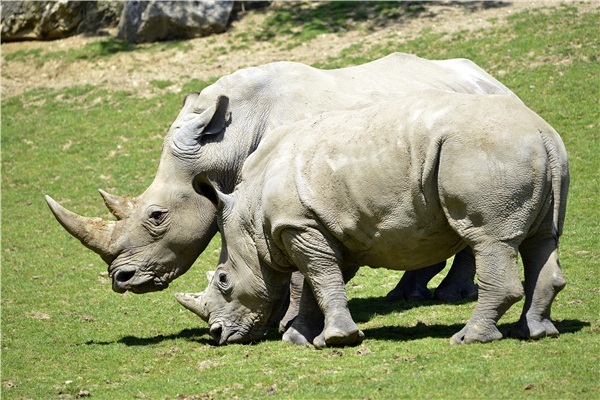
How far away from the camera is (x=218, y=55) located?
2489 cm

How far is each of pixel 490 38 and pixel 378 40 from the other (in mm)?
2800

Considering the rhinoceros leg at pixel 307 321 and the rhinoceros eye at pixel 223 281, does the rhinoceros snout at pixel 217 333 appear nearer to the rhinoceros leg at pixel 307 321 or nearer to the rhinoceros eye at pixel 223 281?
the rhinoceros eye at pixel 223 281

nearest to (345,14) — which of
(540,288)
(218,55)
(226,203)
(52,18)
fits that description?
(218,55)

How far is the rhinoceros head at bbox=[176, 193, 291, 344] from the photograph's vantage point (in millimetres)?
10602

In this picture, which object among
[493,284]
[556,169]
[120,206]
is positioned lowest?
[120,206]

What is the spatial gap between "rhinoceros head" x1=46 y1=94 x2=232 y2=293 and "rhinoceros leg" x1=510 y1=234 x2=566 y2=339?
3.92 meters

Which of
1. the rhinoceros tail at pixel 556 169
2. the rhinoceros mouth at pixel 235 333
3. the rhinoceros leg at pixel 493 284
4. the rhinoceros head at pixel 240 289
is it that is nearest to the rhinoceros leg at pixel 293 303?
the rhinoceros head at pixel 240 289

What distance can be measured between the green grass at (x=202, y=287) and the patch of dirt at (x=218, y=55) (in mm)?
587

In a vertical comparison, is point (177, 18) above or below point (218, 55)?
above

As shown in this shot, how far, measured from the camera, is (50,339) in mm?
11969

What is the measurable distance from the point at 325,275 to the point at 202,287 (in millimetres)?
4729

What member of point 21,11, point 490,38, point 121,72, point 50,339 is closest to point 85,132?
point 121,72

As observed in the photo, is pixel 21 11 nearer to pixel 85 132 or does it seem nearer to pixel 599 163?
pixel 85 132

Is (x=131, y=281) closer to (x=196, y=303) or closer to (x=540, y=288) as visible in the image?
(x=196, y=303)
